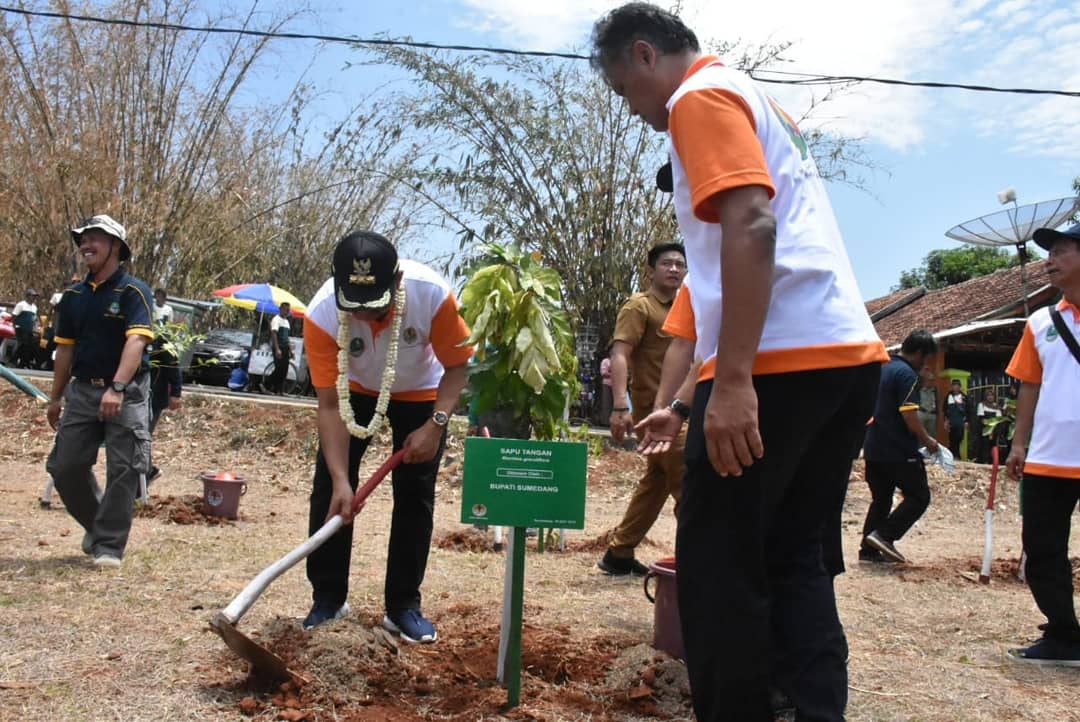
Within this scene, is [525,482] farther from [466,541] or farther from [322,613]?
[466,541]

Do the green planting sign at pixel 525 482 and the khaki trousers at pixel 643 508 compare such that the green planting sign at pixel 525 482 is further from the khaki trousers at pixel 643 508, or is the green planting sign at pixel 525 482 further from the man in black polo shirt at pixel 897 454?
the man in black polo shirt at pixel 897 454

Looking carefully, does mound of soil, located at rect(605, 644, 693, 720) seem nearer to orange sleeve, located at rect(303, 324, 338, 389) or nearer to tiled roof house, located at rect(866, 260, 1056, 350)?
orange sleeve, located at rect(303, 324, 338, 389)

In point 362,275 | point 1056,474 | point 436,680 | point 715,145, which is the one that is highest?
point 715,145

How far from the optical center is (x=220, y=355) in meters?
20.0

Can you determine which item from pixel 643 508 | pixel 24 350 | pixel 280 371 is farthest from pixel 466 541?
pixel 24 350

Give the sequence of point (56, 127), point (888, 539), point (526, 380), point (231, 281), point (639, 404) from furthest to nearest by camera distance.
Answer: point (231, 281) → point (56, 127) → point (888, 539) → point (639, 404) → point (526, 380)

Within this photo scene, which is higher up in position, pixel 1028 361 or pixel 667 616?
pixel 1028 361

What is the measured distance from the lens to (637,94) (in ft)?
7.95

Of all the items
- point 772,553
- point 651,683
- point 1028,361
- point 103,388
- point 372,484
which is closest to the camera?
point 772,553

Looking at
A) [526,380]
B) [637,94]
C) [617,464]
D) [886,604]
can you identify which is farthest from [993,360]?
[637,94]

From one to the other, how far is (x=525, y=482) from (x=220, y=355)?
58.8 feet

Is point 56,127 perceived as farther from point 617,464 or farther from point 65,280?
point 617,464

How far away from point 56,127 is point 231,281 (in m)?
9.05

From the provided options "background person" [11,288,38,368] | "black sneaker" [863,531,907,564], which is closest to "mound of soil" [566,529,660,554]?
"black sneaker" [863,531,907,564]
